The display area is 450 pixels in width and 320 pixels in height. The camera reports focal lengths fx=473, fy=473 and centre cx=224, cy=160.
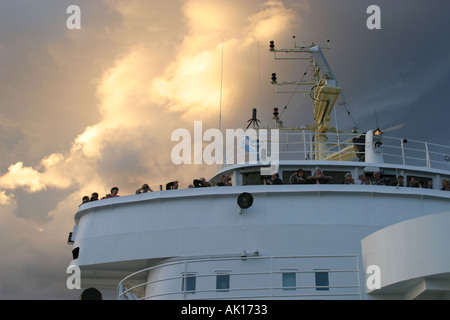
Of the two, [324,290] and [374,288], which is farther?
[324,290]

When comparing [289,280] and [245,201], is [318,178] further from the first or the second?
[289,280]

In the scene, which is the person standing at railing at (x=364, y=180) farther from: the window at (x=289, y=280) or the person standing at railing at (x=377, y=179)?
the window at (x=289, y=280)

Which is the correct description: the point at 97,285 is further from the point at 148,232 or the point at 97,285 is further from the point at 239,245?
the point at 239,245

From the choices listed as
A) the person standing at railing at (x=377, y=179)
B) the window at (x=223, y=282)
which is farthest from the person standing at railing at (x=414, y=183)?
the window at (x=223, y=282)

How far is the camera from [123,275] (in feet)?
47.5

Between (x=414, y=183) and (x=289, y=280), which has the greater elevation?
(x=414, y=183)

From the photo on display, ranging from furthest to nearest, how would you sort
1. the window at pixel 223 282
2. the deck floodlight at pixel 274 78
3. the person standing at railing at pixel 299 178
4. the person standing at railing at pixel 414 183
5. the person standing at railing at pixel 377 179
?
the deck floodlight at pixel 274 78
the person standing at railing at pixel 414 183
the person standing at railing at pixel 377 179
the person standing at railing at pixel 299 178
the window at pixel 223 282

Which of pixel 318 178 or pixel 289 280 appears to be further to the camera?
pixel 318 178

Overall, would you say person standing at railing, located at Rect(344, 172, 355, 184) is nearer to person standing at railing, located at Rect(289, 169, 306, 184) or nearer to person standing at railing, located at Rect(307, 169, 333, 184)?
person standing at railing, located at Rect(307, 169, 333, 184)

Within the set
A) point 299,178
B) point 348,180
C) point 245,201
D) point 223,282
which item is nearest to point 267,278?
point 223,282

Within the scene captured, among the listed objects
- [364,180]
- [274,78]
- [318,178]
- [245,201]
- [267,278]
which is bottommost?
[267,278]

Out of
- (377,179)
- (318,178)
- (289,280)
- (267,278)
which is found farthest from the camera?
(377,179)
